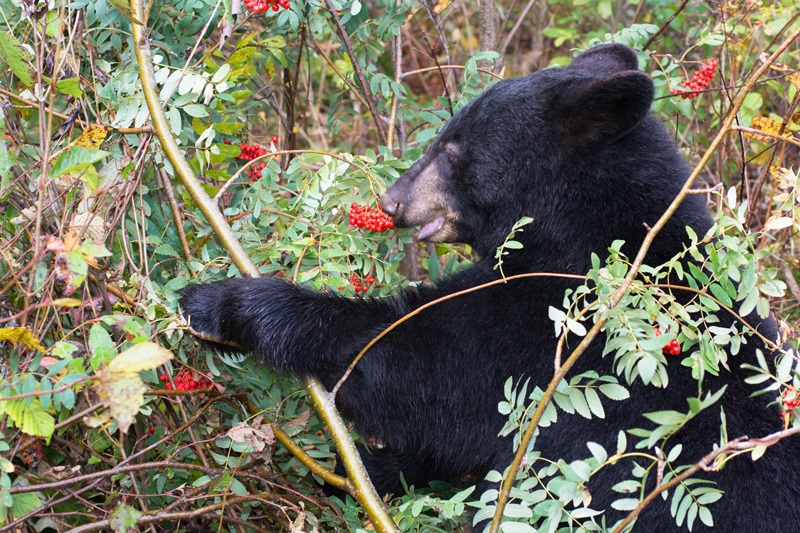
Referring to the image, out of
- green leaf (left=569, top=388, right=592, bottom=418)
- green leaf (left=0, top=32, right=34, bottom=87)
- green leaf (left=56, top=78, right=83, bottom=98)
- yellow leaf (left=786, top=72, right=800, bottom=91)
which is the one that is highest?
green leaf (left=0, top=32, right=34, bottom=87)

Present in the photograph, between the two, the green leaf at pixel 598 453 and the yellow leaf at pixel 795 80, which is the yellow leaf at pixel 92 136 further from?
the yellow leaf at pixel 795 80

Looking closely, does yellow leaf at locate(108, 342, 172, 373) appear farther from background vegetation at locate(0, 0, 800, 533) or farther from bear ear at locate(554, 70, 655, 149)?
bear ear at locate(554, 70, 655, 149)

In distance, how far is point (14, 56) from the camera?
7.50ft

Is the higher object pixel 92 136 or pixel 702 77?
pixel 92 136

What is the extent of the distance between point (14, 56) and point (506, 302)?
1.91 meters

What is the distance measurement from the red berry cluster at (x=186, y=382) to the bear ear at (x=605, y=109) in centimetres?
169

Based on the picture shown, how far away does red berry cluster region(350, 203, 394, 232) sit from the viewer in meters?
2.83

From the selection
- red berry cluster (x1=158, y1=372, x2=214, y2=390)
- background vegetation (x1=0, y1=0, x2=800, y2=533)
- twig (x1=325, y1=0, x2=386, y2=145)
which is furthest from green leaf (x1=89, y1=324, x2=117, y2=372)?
twig (x1=325, y1=0, x2=386, y2=145)

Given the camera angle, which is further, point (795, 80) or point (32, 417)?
point (795, 80)

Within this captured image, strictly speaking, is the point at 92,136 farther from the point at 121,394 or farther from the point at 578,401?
the point at 578,401

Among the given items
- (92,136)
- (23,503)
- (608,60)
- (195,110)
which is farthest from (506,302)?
(23,503)

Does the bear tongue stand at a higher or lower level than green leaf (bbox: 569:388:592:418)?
higher

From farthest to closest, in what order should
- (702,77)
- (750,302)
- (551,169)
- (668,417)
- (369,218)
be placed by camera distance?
1. (702,77)
2. (369,218)
3. (551,169)
4. (750,302)
5. (668,417)

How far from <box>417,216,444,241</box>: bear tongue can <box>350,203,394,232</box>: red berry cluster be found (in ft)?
0.46
